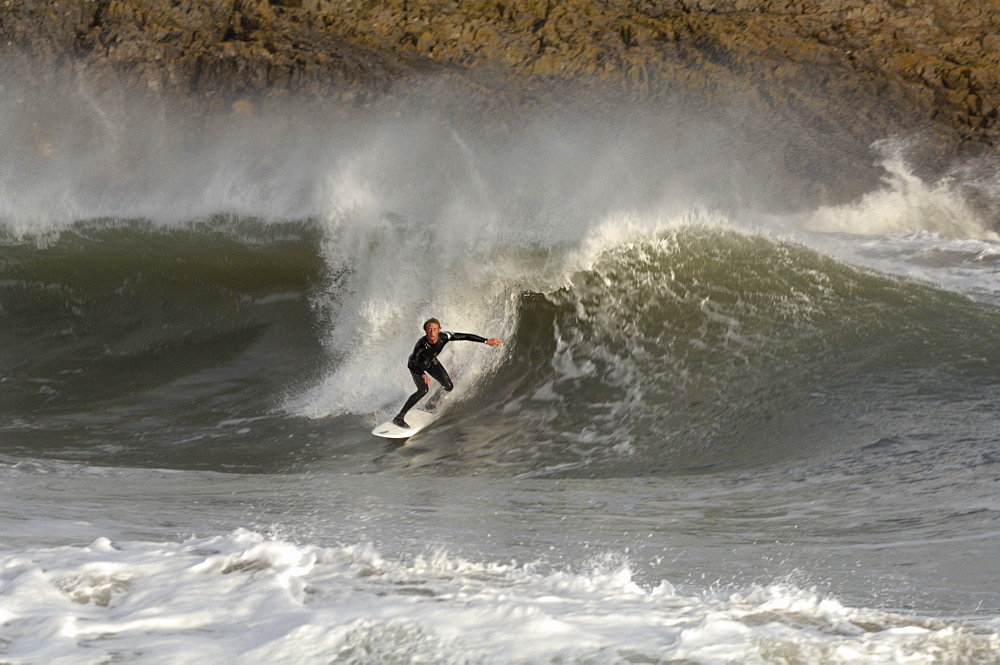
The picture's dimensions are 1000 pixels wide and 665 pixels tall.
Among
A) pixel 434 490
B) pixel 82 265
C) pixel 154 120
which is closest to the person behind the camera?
pixel 434 490

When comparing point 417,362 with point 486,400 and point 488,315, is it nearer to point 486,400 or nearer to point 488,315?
point 486,400

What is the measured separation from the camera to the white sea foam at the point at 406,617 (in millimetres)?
3223

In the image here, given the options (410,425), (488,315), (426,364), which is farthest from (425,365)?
(488,315)

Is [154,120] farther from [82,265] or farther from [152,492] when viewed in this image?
[152,492]

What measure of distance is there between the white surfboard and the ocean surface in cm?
14

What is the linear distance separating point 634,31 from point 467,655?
16.7 metres

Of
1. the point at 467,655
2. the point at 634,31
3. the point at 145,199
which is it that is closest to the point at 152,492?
the point at 467,655

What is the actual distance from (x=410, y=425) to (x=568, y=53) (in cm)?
1147

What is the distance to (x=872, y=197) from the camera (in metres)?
15.3

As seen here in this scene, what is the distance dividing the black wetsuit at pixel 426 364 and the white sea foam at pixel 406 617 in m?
4.13

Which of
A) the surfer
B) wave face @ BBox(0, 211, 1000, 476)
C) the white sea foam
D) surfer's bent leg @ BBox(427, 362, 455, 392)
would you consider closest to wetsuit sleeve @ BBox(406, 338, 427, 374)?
the surfer

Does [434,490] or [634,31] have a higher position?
[634,31]

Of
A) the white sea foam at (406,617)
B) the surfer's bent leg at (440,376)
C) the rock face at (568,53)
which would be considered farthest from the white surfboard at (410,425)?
the rock face at (568,53)

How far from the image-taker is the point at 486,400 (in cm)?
898
